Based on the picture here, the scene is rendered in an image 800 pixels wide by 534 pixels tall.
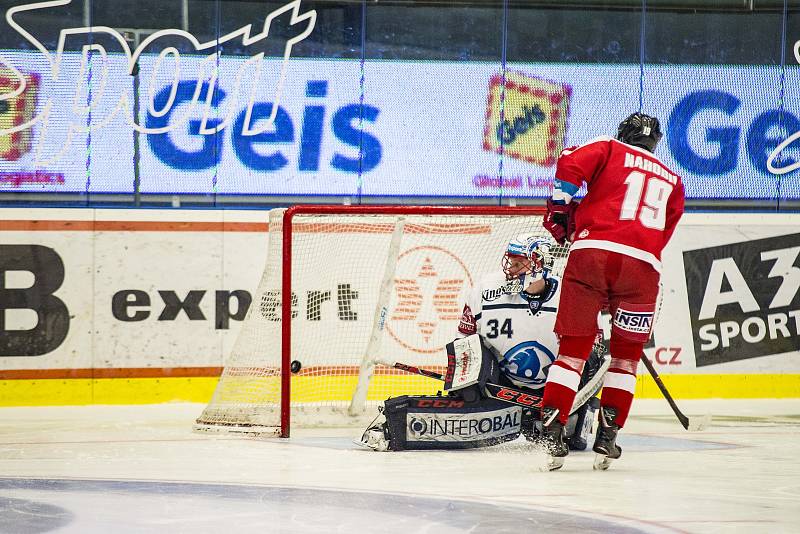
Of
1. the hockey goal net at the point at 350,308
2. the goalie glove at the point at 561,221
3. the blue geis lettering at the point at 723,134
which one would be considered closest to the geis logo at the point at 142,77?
the hockey goal net at the point at 350,308

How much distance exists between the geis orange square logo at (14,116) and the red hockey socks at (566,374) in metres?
3.53

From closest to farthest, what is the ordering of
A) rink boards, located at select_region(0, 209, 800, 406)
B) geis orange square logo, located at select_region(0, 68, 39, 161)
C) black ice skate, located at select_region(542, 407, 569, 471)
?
black ice skate, located at select_region(542, 407, 569, 471)
rink boards, located at select_region(0, 209, 800, 406)
geis orange square logo, located at select_region(0, 68, 39, 161)

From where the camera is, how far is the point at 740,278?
275 inches

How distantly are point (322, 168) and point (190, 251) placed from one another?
2.88ft

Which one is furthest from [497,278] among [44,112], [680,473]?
[44,112]

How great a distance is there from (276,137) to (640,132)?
288cm

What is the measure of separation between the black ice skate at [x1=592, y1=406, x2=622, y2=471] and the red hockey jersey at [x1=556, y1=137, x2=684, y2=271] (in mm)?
543

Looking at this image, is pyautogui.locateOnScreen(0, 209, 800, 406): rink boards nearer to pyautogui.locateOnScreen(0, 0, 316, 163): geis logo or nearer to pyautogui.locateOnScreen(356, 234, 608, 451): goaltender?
pyautogui.locateOnScreen(0, 0, 316, 163): geis logo

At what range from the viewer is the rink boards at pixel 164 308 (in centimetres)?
639

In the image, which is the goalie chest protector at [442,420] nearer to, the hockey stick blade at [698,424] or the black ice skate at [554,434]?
the black ice skate at [554,434]

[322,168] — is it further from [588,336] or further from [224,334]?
[588,336]

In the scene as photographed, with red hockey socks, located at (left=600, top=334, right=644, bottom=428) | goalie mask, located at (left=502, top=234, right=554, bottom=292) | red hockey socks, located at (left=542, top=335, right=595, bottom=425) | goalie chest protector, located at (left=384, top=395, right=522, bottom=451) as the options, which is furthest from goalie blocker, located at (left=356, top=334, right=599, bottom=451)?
red hockey socks, located at (left=542, top=335, right=595, bottom=425)

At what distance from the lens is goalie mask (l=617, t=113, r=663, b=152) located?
443cm

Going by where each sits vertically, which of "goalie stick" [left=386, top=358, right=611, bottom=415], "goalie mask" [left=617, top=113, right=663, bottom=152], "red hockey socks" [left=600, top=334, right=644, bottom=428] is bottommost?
"goalie stick" [left=386, top=358, right=611, bottom=415]
